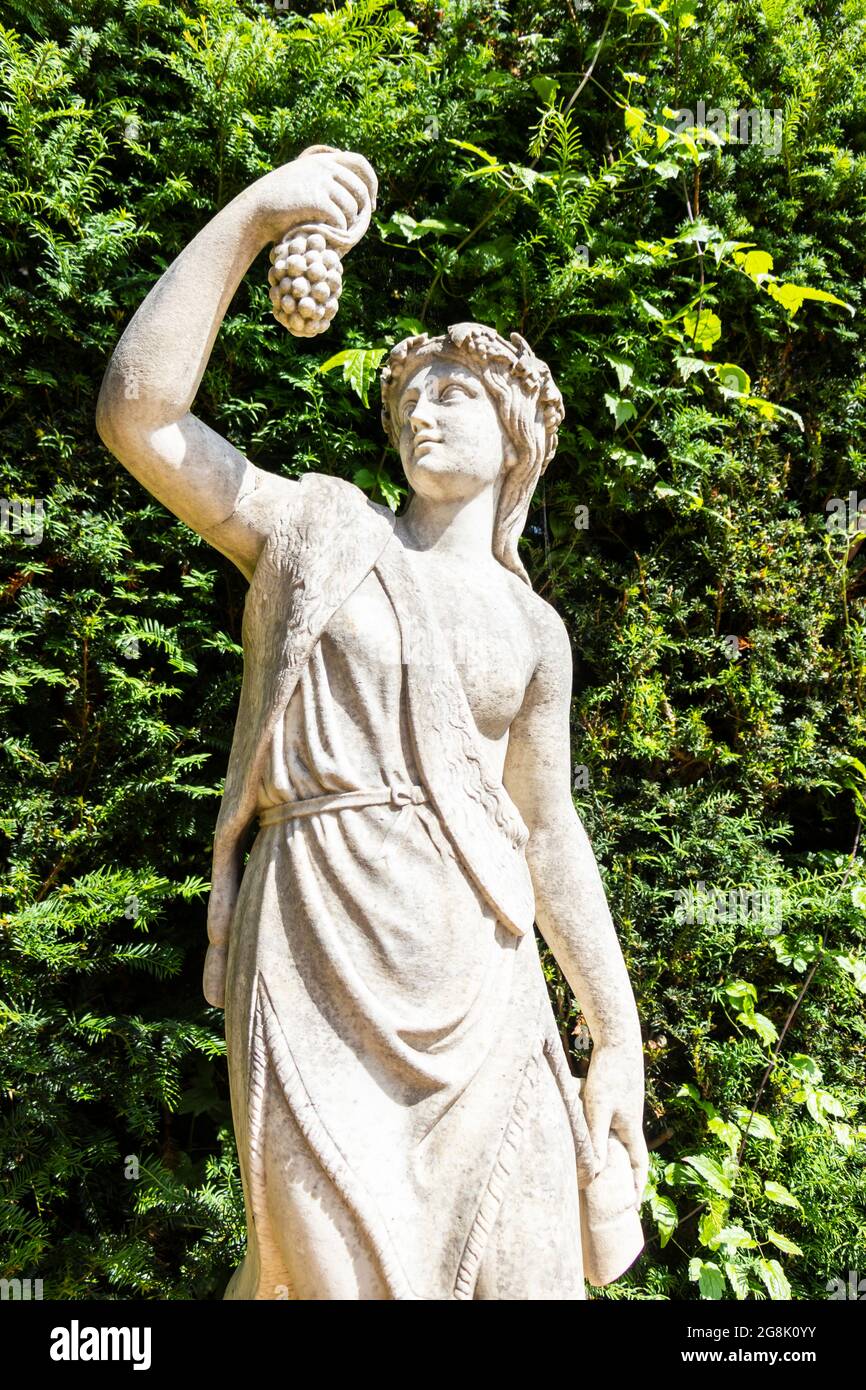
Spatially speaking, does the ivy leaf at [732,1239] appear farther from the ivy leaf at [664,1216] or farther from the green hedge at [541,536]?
the ivy leaf at [664,1216]

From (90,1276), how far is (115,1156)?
31 cm

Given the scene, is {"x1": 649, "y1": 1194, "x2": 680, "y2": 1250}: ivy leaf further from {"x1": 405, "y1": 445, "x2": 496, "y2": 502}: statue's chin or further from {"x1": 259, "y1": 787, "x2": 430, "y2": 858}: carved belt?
{"x1": 405, "y1": 445, "x2": 496, "y2": 502}: statue's chin

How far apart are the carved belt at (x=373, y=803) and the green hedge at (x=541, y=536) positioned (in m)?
1.42

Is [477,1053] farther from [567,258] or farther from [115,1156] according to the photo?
[567,258]

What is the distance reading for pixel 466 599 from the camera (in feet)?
8.32

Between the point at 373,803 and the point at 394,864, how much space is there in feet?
0.38

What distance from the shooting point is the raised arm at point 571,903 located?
102 inches

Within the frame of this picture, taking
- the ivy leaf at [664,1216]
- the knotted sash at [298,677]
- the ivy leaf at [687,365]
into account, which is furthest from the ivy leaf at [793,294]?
the ivy leaf at [664,1216]

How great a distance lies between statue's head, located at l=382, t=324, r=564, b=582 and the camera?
103 inches

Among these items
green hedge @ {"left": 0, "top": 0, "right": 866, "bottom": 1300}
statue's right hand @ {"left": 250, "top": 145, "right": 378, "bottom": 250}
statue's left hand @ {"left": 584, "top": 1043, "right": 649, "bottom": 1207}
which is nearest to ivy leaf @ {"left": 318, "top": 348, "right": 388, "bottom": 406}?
green hedge @ {"left": 0, "top": 0, "right": 866, "bottom": 1300}

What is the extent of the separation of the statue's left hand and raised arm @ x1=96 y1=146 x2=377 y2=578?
127 centimetres

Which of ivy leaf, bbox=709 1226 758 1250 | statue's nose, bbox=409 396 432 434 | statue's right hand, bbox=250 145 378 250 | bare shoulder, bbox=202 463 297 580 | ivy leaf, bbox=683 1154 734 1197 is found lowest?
ivy leaf, bbox=709 1226 758 1250

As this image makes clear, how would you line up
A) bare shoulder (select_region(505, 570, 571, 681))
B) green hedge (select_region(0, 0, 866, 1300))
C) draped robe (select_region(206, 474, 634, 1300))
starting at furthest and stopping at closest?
green hedge (select_region(0, 0, 866, 1300)) → bare shoulder (select_region(505, 570, 571, 681)) → draped robe (select_region(206, 474, 634, 1300))

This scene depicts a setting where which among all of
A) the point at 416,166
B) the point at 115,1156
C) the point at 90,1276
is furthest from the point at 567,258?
the point at 90,1276
